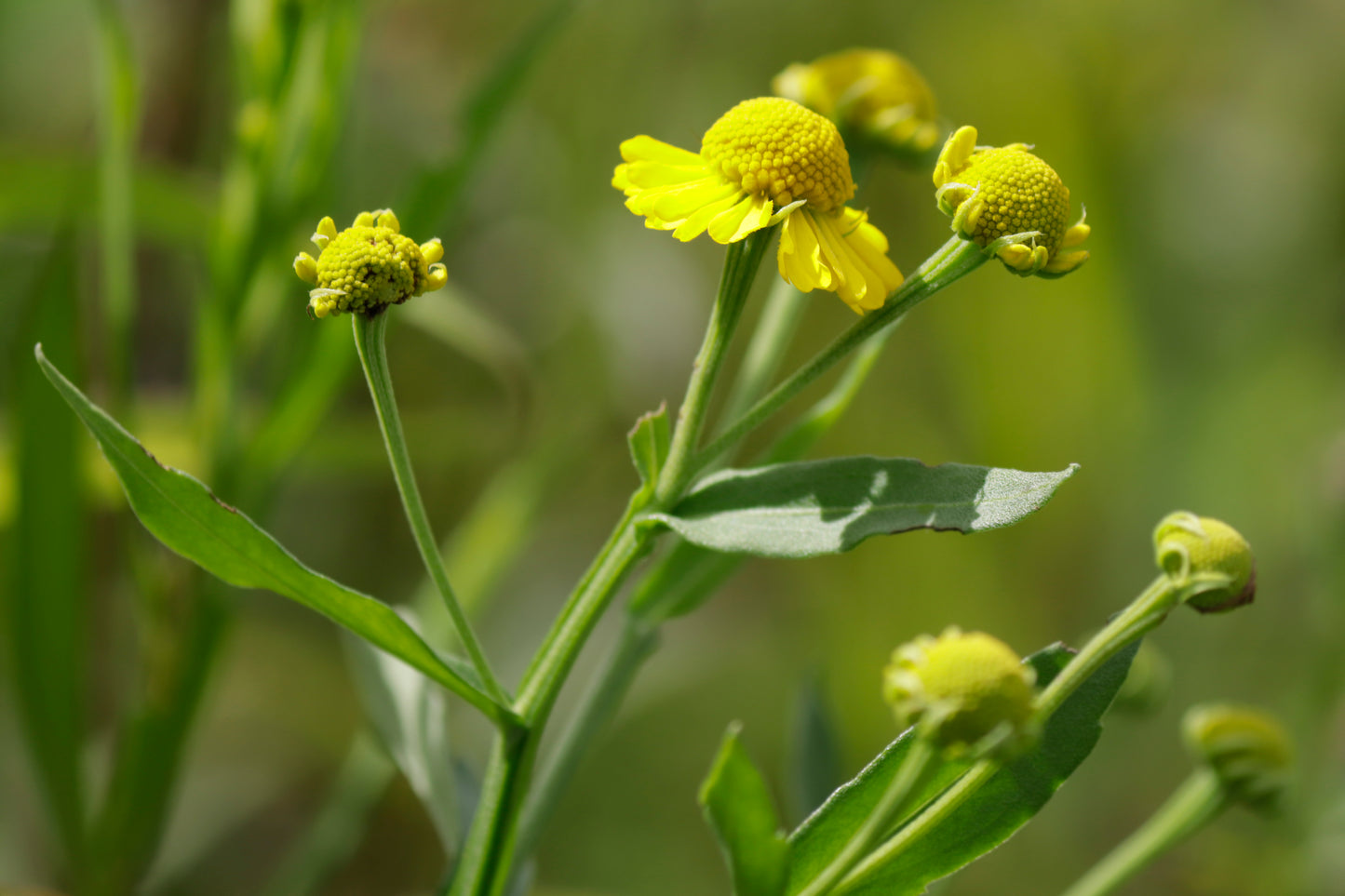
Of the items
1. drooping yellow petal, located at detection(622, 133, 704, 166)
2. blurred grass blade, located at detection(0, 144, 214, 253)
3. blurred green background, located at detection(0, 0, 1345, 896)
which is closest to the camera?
drooping yellow petal, located at detection(622, 133, 704, 166)

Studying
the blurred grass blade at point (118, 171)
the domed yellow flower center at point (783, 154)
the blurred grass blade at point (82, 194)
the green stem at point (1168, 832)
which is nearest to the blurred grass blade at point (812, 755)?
the green stem at point (1168, 832)

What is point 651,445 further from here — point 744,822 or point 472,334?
point 472,334

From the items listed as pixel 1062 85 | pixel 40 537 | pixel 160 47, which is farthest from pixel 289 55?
pixel 1062 85

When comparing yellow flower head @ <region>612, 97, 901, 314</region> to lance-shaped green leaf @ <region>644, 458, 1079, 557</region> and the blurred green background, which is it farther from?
the blurred green background

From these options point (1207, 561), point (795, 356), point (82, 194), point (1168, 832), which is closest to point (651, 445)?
point (1207, 561)

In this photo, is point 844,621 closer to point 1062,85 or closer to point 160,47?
point 1062,85

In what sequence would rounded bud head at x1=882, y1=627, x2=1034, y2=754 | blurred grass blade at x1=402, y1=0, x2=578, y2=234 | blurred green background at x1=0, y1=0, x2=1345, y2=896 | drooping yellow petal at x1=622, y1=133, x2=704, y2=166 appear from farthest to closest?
blurred green background at x1=0, y1=0, x2=1345, y2=896
blurred grass blade at x1=402, y1=0, x2=578, y2=234
drooping yellow petal at x1=622, y1=133, x2=704, y2=166
rounded bud head at x1=882, y1=627, x2=1034, y2=754

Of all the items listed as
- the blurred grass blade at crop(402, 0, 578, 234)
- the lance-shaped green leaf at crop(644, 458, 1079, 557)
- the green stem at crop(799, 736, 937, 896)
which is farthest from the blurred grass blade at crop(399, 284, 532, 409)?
the green stem at crop(799, 736, 937, 896)

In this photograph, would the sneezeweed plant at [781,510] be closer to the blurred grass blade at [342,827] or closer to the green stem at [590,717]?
the green stem at [590,717]
